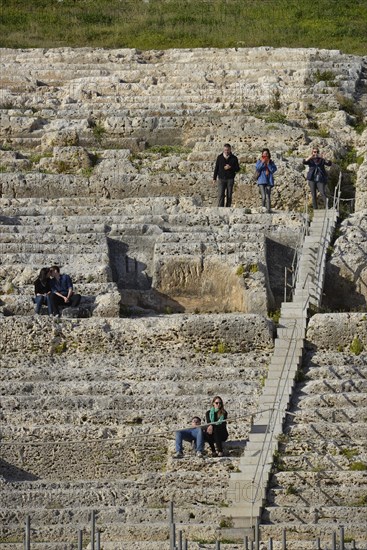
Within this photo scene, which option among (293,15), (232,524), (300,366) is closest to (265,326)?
(300,366)

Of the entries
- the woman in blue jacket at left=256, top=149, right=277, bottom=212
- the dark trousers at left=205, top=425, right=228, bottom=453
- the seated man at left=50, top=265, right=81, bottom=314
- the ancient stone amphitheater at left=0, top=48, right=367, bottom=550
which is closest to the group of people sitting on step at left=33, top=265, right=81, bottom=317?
the seated man at left=50, top=265, right=81, bottom=314

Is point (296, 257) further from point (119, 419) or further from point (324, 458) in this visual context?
point (324, 458)

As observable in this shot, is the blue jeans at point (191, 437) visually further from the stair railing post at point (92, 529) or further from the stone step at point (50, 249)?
the stone step at point (50, 249)

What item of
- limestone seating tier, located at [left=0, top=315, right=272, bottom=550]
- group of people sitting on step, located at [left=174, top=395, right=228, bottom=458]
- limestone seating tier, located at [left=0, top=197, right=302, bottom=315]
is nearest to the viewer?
limestone seating tier, located at [left=0, top=315, right=272, bottom=550]

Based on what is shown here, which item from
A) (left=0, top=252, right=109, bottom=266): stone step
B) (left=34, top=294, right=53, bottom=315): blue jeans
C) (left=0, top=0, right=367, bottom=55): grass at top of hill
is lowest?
(left=34, top=294, right=53, bottom=315): blue jeans

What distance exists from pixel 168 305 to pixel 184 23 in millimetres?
23196

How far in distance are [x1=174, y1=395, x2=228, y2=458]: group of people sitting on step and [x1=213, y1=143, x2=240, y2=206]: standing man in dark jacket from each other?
10376 millimetres

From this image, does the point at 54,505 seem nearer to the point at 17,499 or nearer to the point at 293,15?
the point at 17,499

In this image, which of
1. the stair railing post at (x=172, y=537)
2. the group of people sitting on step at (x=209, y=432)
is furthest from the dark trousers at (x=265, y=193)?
the stair railing post at (x=172, y=537)

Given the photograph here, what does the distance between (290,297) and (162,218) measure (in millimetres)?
3488

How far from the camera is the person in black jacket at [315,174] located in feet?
146

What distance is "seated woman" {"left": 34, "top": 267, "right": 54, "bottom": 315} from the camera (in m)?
39.1

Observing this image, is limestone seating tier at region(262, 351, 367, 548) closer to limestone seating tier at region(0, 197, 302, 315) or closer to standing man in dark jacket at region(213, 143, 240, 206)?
limestone seating tier at region(0, 197, 302, 315)

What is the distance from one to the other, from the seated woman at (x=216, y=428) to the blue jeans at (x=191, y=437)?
149 mm
